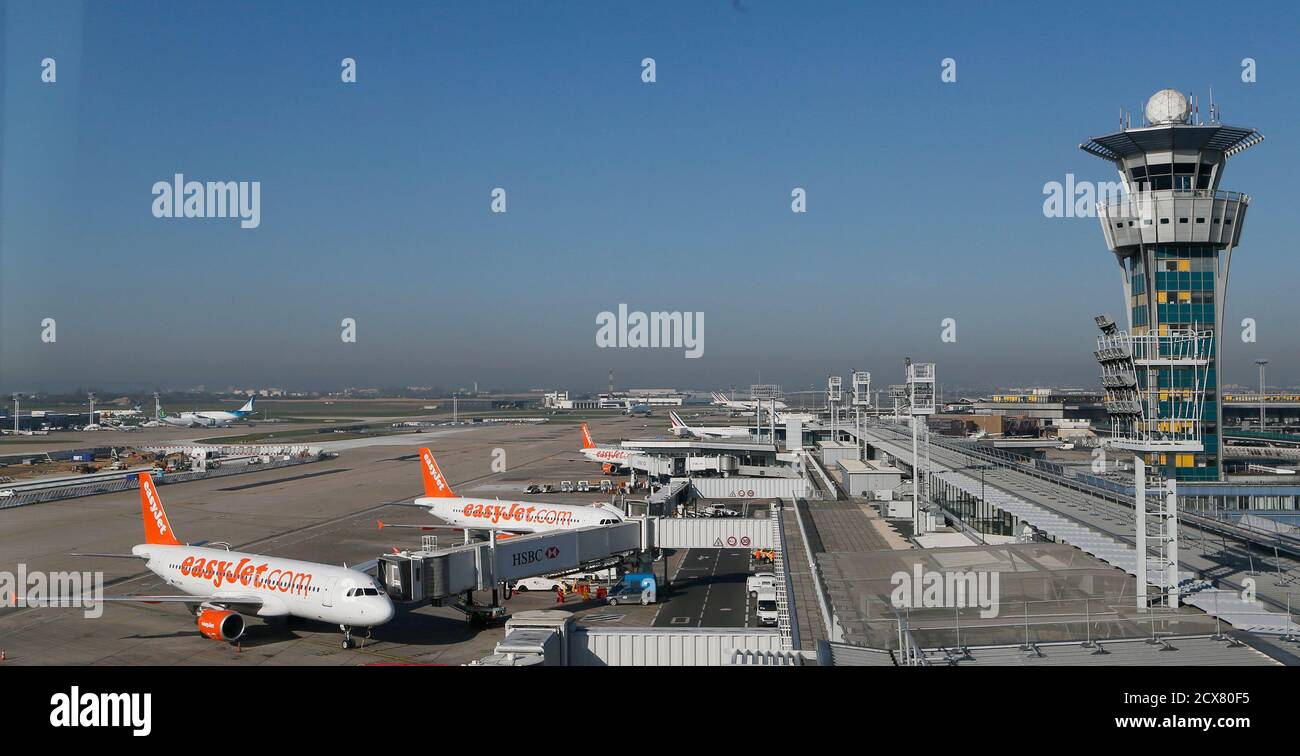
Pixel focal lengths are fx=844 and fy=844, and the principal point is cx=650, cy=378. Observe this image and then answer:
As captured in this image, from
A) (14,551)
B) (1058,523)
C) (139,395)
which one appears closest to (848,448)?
(1058,523)

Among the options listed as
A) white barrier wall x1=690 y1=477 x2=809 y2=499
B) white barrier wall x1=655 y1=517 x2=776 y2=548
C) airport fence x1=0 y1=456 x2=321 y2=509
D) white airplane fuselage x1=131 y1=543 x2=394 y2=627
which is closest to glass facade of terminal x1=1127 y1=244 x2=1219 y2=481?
white barrier wall x1=690 y1=477 x2=809 y2=499

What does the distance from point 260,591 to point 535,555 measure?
8704mm

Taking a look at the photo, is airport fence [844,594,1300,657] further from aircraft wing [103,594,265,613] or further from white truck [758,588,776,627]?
aircraft wing [103,594,265,613]

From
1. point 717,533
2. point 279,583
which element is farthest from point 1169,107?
point 279,583

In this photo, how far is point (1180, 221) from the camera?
51.6 metres

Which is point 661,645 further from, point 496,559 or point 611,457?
point 611,457

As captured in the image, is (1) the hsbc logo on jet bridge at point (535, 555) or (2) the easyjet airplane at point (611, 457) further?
(2) the easyjet airplane at point (611, 457)

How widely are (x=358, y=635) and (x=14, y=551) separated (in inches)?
953

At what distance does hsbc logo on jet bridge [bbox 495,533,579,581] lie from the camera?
2809 centimetres

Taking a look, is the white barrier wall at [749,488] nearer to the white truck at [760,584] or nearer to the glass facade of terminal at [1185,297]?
the white truck at [760,584]

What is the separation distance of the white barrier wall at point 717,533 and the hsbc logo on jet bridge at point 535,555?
4.38 meters

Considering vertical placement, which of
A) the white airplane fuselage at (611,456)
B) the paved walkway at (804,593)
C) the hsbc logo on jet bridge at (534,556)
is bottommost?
the white airplane fuselage at (611,456)

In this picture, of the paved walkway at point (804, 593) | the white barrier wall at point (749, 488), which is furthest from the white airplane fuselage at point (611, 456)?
the paved walkway at point (804, 593)

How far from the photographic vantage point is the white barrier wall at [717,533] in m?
32.3
